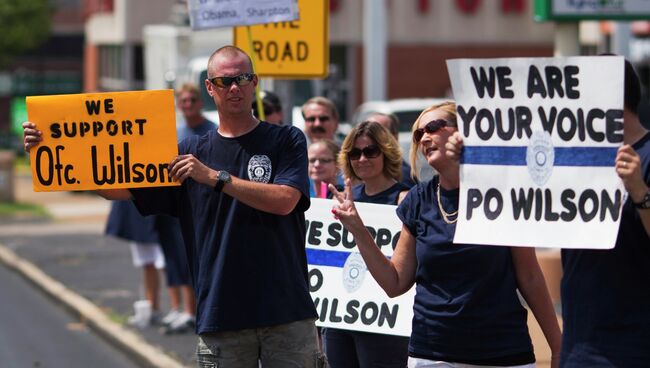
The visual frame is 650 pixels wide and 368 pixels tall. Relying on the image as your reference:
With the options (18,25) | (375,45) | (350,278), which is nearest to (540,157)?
(350,278)

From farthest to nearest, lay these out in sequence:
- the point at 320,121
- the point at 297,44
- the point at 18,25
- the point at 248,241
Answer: the point at 18,25 < the point at 297,44 < the point at 320,121 < the point at 248,241

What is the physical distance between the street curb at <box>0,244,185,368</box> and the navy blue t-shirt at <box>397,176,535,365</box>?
4.92 meters

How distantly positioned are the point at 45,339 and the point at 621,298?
8446 millimetres

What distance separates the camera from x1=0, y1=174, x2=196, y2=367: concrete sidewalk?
11.1 metres

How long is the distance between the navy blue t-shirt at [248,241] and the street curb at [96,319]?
14.4 feet

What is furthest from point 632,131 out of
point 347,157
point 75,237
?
point 75,237

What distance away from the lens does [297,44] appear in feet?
31.8

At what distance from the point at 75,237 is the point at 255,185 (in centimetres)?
1603

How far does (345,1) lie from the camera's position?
40.1m

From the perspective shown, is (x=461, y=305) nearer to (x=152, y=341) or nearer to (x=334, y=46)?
(x=152, y=341)

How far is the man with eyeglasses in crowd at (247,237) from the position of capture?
18.0 feet

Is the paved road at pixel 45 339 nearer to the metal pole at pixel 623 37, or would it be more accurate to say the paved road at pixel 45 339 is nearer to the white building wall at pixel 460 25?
the metal pole at pixel 623 37

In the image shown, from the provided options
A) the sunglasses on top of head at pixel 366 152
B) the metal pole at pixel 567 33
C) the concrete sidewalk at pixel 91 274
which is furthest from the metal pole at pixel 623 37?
the sunglasses on top of head at pixel 366 152

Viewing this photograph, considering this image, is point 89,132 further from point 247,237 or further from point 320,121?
point 320,121
